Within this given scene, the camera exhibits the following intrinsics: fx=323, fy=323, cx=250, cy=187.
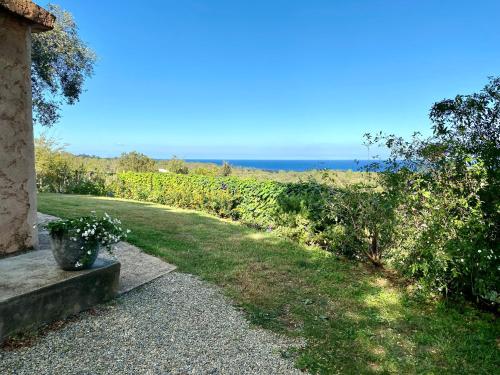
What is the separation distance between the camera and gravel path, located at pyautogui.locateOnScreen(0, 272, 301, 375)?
2773mm

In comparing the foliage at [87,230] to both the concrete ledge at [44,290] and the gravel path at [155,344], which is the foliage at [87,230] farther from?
the gravel path at [155,344]

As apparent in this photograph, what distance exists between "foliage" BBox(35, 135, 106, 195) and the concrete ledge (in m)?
14.9

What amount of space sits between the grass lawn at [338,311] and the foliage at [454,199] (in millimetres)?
534

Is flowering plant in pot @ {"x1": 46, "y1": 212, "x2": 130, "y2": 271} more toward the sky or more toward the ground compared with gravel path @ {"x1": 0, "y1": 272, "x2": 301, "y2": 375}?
more toward the sky

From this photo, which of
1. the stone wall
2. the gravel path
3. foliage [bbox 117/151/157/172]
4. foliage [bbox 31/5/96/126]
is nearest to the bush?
foliage [bbox 117/151/157/172]

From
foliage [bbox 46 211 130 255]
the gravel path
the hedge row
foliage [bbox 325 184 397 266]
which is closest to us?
the gravel path

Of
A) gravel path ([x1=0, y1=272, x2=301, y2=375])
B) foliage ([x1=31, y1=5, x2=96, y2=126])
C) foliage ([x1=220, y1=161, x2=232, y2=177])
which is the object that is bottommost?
gravel path ([x1=0, y1=272, x2=301, y2=375])

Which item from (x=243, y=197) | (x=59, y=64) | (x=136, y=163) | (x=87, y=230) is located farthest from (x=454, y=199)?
(x=136, y=163)

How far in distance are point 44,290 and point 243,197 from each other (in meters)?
8.12

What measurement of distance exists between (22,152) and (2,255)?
144 centimetres

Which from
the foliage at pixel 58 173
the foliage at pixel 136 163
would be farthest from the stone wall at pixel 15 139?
the foliage at pixel 136 163

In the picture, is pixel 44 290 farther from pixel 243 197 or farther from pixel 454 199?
pixel 243 197

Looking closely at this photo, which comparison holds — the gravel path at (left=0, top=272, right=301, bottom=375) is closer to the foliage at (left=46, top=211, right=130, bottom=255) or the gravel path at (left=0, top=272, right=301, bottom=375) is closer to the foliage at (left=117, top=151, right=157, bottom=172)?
the foliage at (left=46, top=211, right=130, bottom=255)

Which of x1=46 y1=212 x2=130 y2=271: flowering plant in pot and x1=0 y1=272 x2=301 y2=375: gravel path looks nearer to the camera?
x1=0 y1=272 x2=301 y2=375: gravel path
